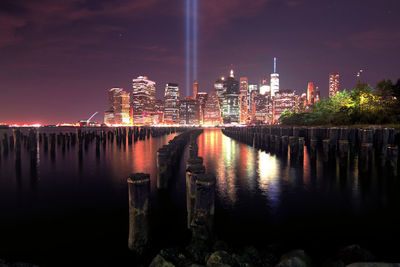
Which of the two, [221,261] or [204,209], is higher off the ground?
[204,209]

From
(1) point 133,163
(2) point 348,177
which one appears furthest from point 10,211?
(2) point 348,177

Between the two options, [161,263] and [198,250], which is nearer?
[161,263]

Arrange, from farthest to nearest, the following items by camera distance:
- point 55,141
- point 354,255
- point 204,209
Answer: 1. point 55,141
2. point 204,209
3. point 354,255

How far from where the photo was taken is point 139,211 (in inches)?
217

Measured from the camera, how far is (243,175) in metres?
14.4

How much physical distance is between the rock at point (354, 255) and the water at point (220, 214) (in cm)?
124

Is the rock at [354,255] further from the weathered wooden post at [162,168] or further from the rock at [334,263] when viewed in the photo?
the weathered wooden post at [162,168]

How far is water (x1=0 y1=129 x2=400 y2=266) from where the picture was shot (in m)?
6.04

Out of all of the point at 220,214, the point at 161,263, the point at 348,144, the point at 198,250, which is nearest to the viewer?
the point at 161,263

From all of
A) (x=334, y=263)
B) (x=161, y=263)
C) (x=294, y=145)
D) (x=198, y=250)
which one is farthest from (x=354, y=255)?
(x=294, y=145)

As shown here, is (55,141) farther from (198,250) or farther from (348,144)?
(348,144)

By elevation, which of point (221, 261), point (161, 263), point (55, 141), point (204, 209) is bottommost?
point (161, 263)

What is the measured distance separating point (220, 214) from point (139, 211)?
3472 millimetres

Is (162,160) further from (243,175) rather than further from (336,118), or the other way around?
(336,118)
